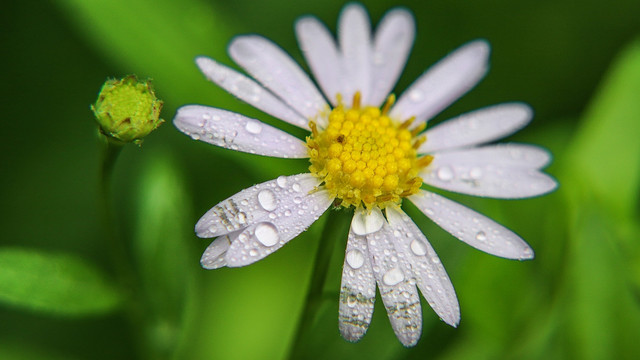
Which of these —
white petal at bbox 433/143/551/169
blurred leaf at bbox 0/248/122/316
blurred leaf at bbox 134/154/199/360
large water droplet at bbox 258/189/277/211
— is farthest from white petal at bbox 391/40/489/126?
blurred leaf at bbox 0/248/122/316

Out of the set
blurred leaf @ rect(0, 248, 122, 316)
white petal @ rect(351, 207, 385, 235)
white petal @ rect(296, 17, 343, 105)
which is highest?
white petal @ rect(296, 17, 343, 105)

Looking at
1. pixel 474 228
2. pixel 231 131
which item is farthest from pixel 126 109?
pixel 474 228

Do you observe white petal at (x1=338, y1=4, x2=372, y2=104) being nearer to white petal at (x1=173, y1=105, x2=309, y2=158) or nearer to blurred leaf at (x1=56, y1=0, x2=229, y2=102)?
white petal at (x1=173, y1=105, x2=309, y2=158)

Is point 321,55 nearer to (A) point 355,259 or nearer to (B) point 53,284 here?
(A) point 355,259

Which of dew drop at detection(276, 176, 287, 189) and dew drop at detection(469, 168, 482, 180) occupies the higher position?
dew drop at detection(469, 168, 482, 180)

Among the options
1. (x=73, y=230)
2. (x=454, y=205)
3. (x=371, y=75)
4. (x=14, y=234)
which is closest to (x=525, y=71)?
(x=371, y=75)

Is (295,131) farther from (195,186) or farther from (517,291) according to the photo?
(517,291)
